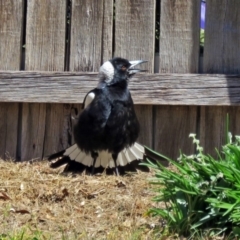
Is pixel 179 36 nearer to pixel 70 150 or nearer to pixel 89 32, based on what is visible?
pixel 89 32

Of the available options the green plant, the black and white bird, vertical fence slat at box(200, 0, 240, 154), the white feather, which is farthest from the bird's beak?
the green plant

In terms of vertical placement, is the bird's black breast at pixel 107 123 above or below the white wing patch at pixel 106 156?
above

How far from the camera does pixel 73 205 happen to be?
5.20 meters

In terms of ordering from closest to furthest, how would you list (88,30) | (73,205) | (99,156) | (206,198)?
(206,198) → (73,205) → (88,30) → (99,156)

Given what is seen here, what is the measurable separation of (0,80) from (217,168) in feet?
8.86

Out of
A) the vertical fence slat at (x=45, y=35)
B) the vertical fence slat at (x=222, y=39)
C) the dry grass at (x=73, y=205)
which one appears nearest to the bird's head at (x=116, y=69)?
the vertical fence slat at (x=45, y=35)

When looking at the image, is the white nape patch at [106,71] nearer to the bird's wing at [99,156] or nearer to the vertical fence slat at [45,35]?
the bird's wing at [99,156]

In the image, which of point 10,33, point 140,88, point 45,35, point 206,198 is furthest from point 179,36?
point 206,198

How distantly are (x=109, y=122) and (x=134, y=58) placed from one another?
0.61 metres

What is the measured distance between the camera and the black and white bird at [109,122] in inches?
252

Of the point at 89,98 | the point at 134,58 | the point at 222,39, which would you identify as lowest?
the point at 89,98

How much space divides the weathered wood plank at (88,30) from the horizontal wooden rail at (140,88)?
0.16 meters

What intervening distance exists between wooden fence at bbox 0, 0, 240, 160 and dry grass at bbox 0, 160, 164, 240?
606 mm

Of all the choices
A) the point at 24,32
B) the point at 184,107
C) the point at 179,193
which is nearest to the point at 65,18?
the point at 24,32
